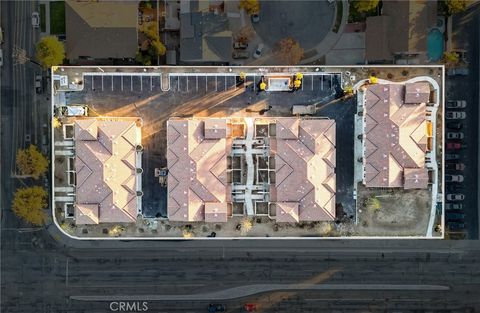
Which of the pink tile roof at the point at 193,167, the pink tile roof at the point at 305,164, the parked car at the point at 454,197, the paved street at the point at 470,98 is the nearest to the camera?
the pink tile roof at the point at 305,164

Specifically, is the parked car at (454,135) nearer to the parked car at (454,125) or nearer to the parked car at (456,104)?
the parked car at (454,125)

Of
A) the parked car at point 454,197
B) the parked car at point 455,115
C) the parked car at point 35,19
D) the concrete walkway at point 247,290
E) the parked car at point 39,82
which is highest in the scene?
the parked car at point 35,19

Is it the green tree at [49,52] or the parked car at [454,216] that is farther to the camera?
the parked car at [454,216]

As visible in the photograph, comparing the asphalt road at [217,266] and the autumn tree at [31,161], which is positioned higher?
the autumn tree at [31,161]

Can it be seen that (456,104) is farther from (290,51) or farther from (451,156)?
(290,51)

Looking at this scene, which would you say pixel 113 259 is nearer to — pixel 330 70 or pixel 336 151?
pixel 336 151

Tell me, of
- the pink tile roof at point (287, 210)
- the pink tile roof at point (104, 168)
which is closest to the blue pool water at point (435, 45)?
the pink tile roof at point (287, 210)

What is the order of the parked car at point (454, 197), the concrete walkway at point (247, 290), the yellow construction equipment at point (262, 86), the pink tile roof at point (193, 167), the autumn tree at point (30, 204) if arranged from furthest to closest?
Result: the concrete walkway at point (247, 290), the parked car at point (454, 197), the autumn tree at point (30, 204), the yellow construction equipment at point (262, 86), the pink tile roof at point (193, 167)

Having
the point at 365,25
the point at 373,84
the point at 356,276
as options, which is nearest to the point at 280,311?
the point at 356,276
